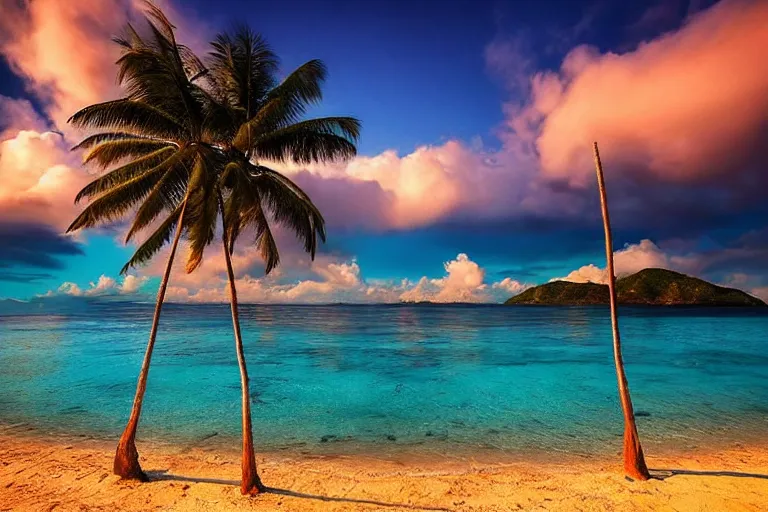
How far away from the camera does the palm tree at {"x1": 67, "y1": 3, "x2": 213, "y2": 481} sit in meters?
8.59

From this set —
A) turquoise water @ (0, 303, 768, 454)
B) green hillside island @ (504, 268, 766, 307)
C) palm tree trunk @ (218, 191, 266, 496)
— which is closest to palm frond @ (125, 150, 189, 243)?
palm tree trunk @ (218, 191, 266, 496)

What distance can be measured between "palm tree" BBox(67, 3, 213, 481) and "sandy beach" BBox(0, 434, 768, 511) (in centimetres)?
118

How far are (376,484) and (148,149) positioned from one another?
35.6 feet

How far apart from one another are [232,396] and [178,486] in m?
11.4

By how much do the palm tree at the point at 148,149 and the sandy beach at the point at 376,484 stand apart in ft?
3.87

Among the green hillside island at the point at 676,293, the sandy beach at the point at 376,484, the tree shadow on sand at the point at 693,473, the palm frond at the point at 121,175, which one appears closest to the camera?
the sandy beach at the point at 376,484

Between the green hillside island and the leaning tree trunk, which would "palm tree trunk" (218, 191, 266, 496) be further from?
the green hillside island

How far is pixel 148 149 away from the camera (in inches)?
420

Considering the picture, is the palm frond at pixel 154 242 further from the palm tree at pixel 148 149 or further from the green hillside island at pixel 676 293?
the green hillside island at pixel 676 293

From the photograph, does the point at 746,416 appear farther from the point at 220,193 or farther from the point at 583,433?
the point at 220,193

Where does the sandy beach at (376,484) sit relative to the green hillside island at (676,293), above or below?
below

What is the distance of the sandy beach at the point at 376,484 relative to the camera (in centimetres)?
804

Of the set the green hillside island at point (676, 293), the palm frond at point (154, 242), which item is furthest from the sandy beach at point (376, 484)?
the green hillside island at point (676, 293)

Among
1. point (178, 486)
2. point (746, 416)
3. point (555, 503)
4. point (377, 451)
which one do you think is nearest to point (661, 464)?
point (555, 503)
